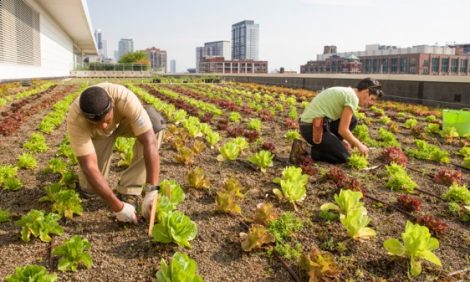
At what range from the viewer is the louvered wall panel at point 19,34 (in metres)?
22.2

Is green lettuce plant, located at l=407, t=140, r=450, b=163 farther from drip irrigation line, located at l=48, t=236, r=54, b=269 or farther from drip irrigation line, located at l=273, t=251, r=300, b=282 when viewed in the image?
drip irrigation line, located at l=48, t=236, r=54, b=269

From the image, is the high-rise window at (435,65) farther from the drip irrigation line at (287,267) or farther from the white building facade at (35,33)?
the drip irrigation line at (287,267)

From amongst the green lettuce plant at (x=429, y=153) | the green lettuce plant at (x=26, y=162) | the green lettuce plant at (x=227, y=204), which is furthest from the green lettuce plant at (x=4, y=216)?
the green lettuce plant at (x=429, y=153)

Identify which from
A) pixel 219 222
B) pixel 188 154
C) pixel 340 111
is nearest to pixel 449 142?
pixel 340 111

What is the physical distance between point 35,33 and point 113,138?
3129 centimetres

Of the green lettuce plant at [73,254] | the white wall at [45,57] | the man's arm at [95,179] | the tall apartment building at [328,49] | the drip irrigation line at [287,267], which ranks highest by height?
the tall apartment building at [328,49]

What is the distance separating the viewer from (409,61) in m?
117

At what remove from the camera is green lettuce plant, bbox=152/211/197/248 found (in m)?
3.70

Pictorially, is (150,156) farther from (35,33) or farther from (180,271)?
(35,33)

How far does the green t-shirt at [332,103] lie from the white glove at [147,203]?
10.9 feet

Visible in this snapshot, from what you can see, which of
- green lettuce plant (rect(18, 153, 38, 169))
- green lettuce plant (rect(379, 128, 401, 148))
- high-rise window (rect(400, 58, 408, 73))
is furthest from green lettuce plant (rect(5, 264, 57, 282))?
high-rise window (rect(400, 58, 408, 73))

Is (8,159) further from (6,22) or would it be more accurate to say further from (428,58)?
(428,58)

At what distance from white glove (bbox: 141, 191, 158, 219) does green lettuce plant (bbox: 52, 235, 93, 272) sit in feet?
2.41

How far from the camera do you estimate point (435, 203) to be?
17.0 ft
